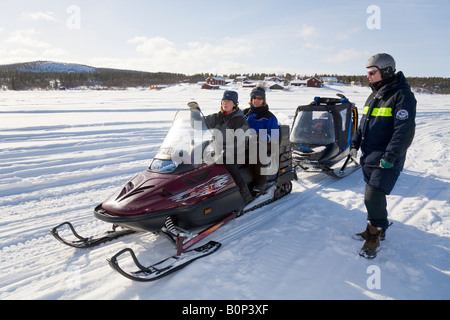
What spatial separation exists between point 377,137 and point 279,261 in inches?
64.7

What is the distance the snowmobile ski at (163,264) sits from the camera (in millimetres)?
2480

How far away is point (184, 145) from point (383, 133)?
7.04ft

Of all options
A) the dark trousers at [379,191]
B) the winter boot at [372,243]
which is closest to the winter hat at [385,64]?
the dark trousers at [379,191]

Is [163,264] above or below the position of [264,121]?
below

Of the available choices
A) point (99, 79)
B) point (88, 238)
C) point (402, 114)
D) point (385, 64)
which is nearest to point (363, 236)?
point (402, 114)

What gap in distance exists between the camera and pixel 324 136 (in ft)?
20.4

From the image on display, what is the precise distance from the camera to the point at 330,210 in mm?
4168

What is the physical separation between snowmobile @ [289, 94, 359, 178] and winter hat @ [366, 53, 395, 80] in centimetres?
279

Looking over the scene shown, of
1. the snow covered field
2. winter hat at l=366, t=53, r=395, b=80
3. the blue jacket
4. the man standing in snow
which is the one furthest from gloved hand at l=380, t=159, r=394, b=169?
the blue jacket

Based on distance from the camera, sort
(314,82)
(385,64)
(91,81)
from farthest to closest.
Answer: (91,81) → (314,82) → (385,64)

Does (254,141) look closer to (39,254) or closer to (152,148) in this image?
(39,254)

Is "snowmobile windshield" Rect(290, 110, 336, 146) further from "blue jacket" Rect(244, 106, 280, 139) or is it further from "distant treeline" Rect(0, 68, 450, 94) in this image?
"distant treeline" Rect(0, 68, 450, 94)

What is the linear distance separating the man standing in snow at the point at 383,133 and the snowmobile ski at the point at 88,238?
2701 mm

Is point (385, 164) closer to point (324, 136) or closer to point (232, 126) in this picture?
point (232, 126)
